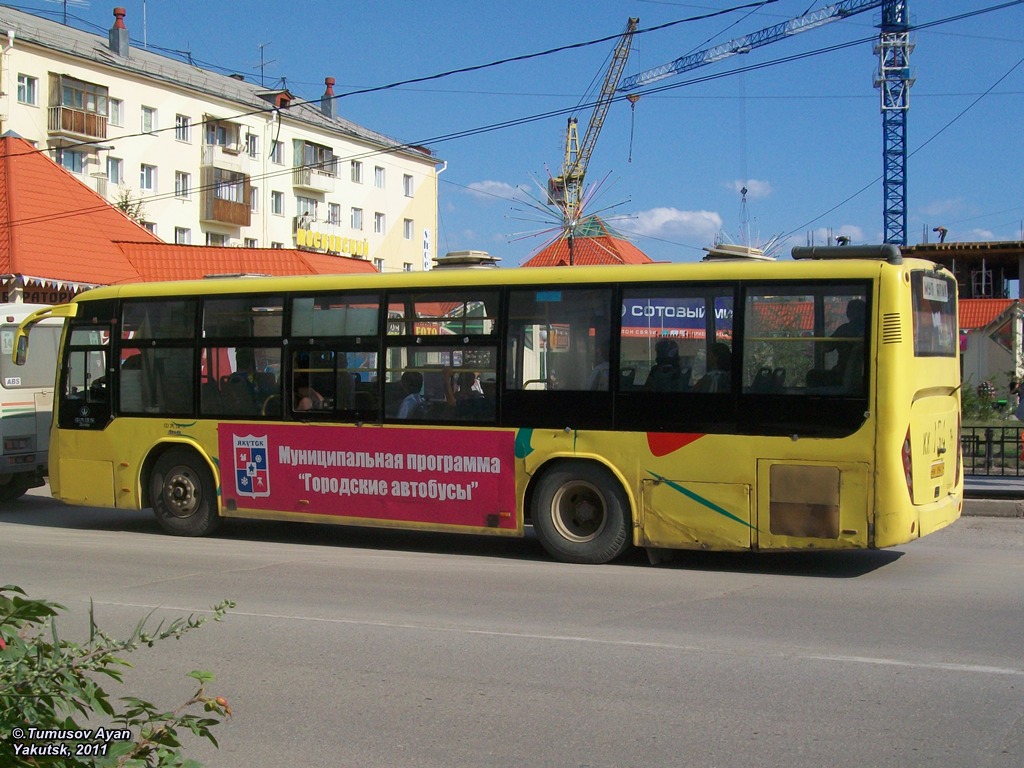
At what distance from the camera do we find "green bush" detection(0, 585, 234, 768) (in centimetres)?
263

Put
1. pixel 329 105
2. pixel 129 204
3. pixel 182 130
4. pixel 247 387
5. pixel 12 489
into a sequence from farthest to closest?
pixel 329 105, pixel 182 130, pixel 129 204, pixel 12 489, pixel 247 387

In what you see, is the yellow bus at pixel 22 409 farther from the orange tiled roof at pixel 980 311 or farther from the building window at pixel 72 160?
the orange tiled roof at pixel 980 311

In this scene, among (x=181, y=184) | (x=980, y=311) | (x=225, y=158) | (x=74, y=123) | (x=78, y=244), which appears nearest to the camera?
(x=78, y=244)

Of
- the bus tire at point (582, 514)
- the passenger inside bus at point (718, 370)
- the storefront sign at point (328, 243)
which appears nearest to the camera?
the passenger inside bus at point (718, 370)

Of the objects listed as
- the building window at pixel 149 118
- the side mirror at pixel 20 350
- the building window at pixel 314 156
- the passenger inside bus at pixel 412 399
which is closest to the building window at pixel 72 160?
the building window at pixel 149 118

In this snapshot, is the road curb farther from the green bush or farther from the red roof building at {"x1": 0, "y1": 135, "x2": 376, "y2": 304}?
the red roof building at {"x1": 0, "y1": 135, "x2": 376, "y2": 304}

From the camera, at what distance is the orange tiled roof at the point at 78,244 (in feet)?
95.9

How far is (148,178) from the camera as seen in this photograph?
51.9 m

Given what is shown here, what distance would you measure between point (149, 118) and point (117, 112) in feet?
6.18

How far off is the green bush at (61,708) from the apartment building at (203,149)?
3828 cm

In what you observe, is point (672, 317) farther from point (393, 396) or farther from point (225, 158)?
point (225, 158)

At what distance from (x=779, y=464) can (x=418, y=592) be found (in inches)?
133

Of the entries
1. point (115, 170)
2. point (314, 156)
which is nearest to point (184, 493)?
point (115, 170)

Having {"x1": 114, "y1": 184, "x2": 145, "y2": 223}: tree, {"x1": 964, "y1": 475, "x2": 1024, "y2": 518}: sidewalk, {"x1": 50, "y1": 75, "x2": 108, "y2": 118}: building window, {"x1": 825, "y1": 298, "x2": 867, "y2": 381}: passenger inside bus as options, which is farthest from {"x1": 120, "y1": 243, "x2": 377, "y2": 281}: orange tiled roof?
{"x1": 825, "y1": 298, "x2": 867, "y2": 381}: passenger inside bus
